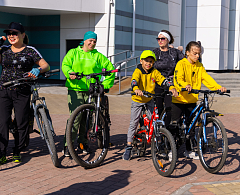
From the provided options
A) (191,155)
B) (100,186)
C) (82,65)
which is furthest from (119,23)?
(100,186)

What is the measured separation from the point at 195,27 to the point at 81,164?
71.1 feet

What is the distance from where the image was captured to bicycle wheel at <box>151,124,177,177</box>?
15.1 feet

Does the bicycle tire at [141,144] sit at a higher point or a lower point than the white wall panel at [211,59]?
lower

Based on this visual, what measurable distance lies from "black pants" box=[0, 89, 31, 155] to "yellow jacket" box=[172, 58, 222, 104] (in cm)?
219

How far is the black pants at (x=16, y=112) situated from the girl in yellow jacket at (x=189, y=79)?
7.19 feet

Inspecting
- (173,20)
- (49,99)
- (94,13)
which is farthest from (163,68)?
(173,20)

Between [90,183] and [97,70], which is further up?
[97,70]

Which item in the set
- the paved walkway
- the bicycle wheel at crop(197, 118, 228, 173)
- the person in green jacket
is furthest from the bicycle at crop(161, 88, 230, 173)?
the person in green jacket

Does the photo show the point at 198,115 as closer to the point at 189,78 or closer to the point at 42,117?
the point at 189,78

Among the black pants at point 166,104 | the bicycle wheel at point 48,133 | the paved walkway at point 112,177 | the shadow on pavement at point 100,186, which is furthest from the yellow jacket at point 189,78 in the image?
the bicycle wheel at point 48,133

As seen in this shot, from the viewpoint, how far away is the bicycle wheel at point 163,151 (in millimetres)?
4616

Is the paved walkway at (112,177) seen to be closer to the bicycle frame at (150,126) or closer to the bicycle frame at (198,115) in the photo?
the bicycle frame at (150,126)

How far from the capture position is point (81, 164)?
490 centimetres

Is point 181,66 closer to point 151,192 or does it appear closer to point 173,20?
point 151,192
